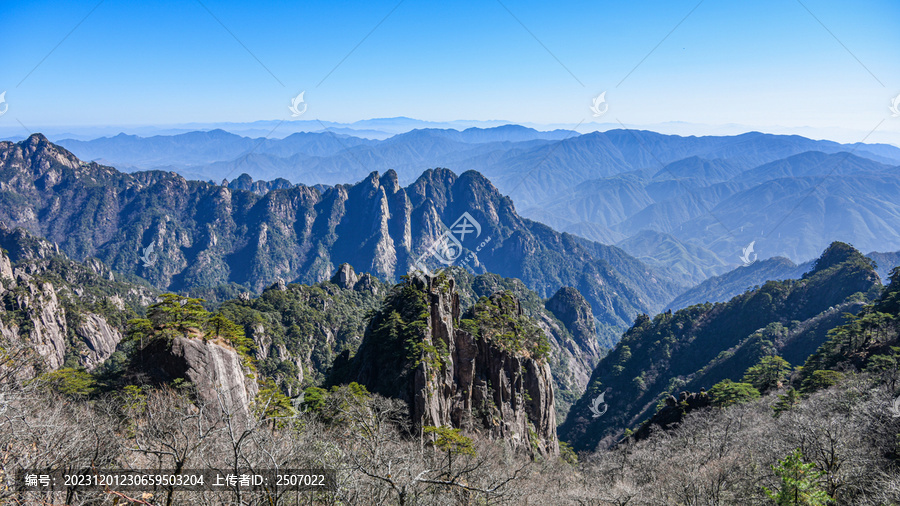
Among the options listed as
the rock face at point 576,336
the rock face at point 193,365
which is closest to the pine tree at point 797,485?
the rock face at point 193,365

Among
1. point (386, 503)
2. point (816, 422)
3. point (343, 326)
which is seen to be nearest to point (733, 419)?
point (816, 422)

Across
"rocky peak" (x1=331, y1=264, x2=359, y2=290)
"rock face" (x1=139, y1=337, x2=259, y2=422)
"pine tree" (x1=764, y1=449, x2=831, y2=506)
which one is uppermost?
"rocky peak" (x1=331, y1=264, x2=359, y2=290)

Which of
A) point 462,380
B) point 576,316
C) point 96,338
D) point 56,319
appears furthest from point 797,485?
point 576,316

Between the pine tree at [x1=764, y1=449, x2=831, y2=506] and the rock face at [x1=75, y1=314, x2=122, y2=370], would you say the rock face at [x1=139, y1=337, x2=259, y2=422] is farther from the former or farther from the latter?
the rock face at [x1=75, y1=314, x2=122, y2=370]

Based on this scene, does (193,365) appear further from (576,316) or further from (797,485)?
(576,316)

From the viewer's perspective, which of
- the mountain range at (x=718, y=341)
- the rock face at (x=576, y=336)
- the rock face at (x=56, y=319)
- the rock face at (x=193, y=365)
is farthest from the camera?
the rock face at (x=576, y=336)

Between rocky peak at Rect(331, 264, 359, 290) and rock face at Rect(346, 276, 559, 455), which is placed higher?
rocky peak at Rect(331, 264, 359, 290)

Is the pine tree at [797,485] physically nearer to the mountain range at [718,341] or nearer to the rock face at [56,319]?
the mountain range at [718,341]

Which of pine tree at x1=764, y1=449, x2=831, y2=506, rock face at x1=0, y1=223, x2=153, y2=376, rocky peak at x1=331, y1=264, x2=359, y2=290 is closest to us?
pine tree at x1=764, y1=449, x2=831, y2=506

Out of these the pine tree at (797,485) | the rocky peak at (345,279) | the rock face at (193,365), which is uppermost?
the rocky peak at (345,279)

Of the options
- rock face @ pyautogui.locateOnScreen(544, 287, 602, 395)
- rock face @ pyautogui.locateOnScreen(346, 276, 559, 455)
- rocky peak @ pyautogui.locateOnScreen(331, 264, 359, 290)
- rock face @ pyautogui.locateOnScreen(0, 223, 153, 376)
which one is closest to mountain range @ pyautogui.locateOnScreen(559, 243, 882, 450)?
rock face @ pyautogui.locateOnScreen(544, 287, 602, 395)
